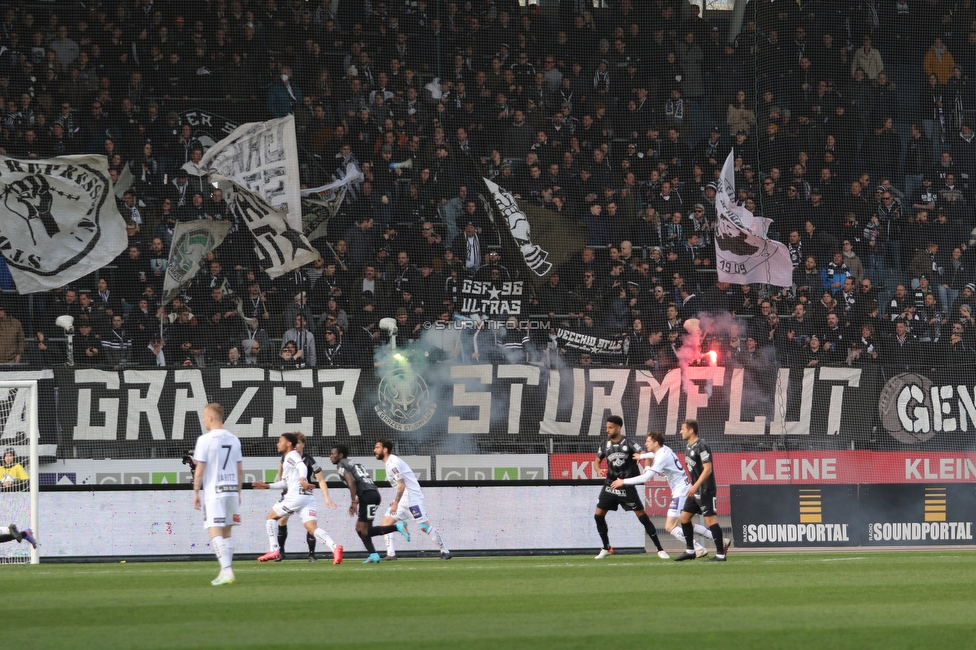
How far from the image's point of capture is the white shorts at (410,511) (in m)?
16.5

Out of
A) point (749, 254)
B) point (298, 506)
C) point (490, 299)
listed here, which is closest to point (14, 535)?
point (298, 506)

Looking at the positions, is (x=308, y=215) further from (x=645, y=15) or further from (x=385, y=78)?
(x=645, y=15)

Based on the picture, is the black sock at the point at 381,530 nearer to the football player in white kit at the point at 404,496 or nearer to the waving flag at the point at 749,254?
the football player in white kit at the point at 404,496

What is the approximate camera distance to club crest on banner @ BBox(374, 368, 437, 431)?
64.2 feet

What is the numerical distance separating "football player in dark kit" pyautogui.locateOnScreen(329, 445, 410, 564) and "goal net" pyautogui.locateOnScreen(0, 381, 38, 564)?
4.24m

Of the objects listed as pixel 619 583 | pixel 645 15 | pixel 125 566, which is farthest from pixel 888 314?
pixel 125 566

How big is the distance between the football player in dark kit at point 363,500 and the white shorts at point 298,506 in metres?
0.55

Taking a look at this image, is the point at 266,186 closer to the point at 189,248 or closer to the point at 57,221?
the point at 189,248

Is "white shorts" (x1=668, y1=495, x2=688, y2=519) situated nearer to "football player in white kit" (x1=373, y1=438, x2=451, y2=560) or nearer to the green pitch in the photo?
the green pitch

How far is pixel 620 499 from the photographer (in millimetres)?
15906

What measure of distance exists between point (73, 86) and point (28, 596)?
13409 millimetres

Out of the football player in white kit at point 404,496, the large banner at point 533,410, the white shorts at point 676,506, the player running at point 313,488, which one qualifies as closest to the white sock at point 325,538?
the player running at point 313,488

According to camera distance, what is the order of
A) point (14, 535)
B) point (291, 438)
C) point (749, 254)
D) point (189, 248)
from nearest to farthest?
point (14, 535) < point (291, 438) < point (189, 248) < point (749, 254)

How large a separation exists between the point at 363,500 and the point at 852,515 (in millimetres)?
8325
